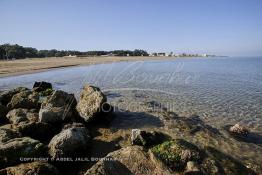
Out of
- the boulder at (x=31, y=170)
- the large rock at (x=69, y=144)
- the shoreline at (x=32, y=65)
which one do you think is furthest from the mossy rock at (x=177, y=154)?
the shoreline at (x=32, y=65)

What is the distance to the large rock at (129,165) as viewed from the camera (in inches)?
232

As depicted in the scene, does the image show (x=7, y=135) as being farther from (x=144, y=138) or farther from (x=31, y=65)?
(x=31, y=65)

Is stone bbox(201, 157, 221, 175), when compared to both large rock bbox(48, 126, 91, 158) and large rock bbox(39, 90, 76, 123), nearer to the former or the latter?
large rock bbox(48, 126, 91, 158)

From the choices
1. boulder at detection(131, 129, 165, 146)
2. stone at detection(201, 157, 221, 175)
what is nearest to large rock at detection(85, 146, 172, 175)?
stone at detection(201, 157, 221, 175)

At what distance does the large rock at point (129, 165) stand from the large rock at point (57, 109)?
6.05 metres

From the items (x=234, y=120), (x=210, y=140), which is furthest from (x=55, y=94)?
(x=234, y=120)

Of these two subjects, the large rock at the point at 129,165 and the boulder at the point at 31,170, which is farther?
the boulder at the point at 31,170

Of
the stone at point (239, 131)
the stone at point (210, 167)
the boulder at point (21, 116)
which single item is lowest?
the stone at point (239, 131)

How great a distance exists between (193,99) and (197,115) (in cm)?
478

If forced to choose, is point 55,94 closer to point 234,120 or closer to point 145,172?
point 145,172

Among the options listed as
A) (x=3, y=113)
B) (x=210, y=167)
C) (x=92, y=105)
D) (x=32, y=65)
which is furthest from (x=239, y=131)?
(x=32, y=65)

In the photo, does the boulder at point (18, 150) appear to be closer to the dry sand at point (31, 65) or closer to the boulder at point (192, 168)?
the boulder at point (192, 168)

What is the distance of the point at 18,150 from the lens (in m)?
7.61

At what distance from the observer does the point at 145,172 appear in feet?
20.0
